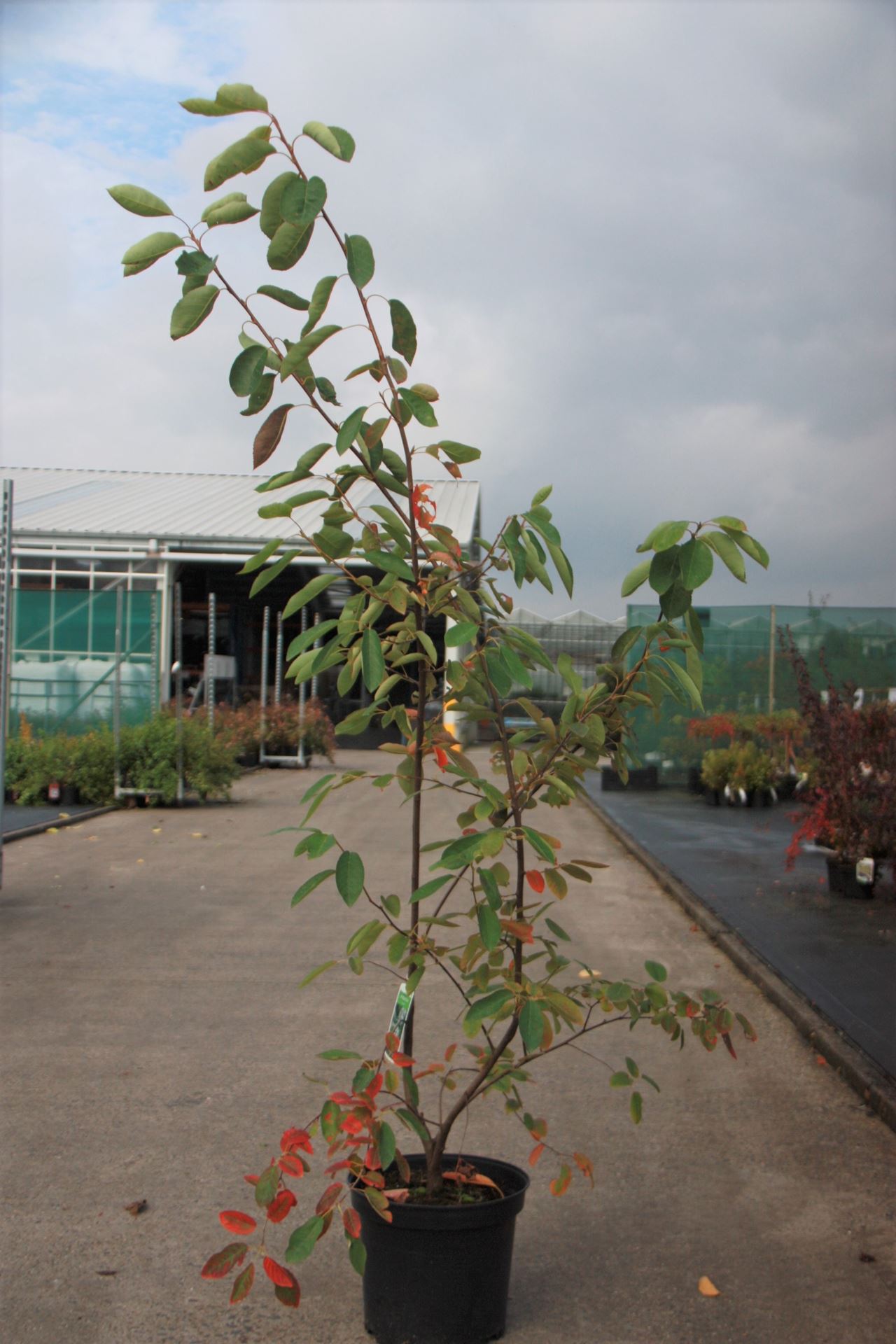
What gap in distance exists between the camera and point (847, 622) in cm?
2141

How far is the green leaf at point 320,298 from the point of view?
268 cm

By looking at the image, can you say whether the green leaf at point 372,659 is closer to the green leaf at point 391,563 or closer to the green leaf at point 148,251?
the green leaf at point 391,563

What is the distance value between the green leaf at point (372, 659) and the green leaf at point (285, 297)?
709 millimetres

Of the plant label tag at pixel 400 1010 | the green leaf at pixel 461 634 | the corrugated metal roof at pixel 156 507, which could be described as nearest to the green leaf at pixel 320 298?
the green leaf at pixel 461 634

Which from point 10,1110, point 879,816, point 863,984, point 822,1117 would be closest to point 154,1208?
point 10,1110

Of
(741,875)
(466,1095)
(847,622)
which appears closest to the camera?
(466,1095)

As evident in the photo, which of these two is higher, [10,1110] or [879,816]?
[879,816]

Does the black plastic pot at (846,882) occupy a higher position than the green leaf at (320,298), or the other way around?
the green leaf at (320,298)

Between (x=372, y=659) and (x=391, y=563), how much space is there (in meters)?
0.25

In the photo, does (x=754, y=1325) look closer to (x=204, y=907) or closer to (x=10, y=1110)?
(x=10, y=1110)

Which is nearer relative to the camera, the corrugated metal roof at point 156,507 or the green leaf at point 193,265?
the green leaf at point 193,265

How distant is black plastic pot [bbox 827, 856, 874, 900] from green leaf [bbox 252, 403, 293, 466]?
8199 millimetres

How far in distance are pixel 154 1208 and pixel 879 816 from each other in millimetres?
7060

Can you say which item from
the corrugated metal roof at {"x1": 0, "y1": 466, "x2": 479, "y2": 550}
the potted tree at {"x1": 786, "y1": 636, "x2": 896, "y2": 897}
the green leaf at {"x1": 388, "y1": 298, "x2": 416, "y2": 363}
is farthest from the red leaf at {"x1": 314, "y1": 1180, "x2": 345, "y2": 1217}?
the corrugated metal roof at {"x1": 0, "y1": 466, "x2": 479, "y2": 550}
